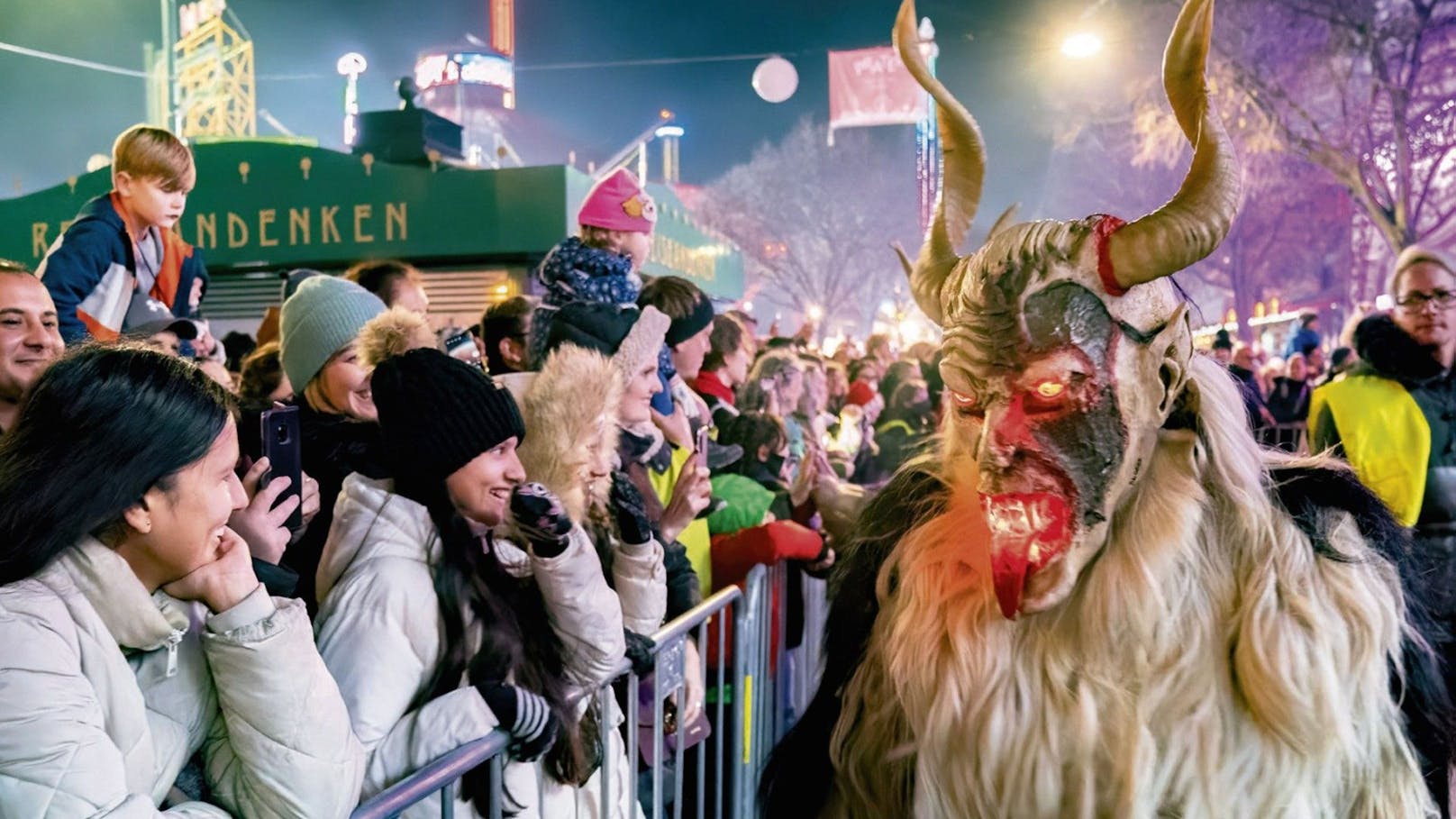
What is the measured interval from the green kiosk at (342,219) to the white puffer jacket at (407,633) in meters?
11.0

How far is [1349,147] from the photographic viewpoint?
14.9m

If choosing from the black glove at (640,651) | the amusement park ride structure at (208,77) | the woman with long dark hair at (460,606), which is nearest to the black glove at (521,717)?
the woman with long dark hair at (460,606)

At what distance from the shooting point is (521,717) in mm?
2059

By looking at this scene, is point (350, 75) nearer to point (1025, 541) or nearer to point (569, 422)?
point (569, 422)

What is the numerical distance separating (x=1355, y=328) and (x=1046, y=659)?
3.21 m

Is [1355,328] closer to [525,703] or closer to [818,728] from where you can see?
[818,728]

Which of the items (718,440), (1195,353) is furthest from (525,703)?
(718,440)

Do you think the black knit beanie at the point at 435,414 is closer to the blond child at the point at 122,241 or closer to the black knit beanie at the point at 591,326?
the black knit beanie at the point at 591,326

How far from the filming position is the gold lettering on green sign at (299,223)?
45.6ft

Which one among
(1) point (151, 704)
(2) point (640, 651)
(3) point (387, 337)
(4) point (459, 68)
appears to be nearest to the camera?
(1) point (151, 704)

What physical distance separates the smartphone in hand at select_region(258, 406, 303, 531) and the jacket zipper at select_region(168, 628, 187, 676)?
52 centimetres

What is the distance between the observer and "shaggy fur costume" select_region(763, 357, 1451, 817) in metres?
1.67

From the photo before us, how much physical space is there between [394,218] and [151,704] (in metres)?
12.9


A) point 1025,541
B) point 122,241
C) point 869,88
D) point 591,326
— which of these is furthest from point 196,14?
point 1025,541
